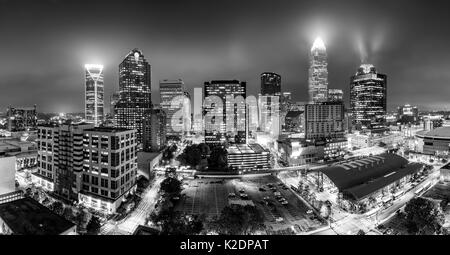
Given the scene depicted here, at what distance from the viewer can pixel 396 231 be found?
6.59 m

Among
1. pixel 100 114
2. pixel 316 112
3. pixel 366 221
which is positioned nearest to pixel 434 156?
pixel 316 112

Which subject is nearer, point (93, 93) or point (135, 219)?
point (135, 219)

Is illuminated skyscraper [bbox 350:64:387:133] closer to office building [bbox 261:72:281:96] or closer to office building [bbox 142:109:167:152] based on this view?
office building [bbox 261:72:281:96]

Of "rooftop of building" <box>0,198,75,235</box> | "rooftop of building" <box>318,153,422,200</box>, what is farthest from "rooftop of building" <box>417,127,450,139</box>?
"rooftop of building" <box>0,198,75,235</box>

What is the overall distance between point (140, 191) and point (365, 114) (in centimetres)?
3063

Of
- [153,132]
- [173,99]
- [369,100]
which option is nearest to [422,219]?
[153,132]

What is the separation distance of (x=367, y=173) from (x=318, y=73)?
2823 centimetres

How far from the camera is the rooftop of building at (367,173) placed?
29.6 ft

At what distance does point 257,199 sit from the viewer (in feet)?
30.9

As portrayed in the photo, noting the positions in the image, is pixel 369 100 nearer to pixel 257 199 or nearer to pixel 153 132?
pixel 153 132

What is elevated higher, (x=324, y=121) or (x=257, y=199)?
(x=324, y=121)

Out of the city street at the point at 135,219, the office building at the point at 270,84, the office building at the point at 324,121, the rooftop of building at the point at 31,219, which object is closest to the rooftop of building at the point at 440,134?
the office building at the point at 324,121

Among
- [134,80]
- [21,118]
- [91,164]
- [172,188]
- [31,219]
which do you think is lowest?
[172,188]

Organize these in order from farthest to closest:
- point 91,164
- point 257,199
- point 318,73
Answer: point 318,73 → point 257,199 → point 91,164
